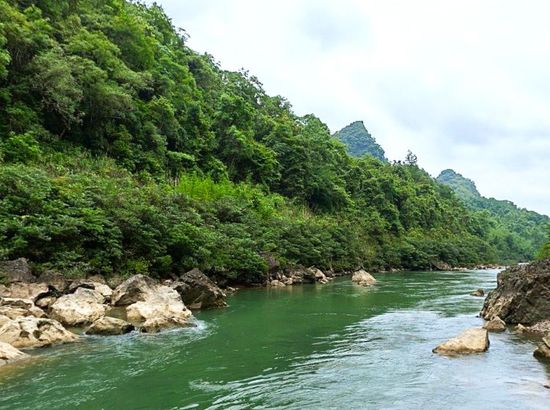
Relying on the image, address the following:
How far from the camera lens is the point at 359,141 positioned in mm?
150875

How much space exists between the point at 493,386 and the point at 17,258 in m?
15.6

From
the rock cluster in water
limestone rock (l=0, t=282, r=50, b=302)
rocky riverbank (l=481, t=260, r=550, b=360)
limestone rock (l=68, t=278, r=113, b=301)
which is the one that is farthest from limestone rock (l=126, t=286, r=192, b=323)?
rocky riverbank (l=481, t=260, r=550, b=360)

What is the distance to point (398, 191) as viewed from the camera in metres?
73.7

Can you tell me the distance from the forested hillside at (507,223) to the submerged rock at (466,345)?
67430mm

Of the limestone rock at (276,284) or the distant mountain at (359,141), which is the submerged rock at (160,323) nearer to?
the limestone rock at (276,284)

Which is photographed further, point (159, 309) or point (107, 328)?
point (159, 309)

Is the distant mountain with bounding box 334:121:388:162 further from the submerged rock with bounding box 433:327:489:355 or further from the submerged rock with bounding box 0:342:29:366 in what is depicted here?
the submerged rock with bounding box 0:342:29:366

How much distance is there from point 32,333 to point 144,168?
22067 mm

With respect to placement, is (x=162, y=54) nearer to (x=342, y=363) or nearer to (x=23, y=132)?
(x=23, y=132)

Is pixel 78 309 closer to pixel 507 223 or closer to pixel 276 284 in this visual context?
pixel 276 284

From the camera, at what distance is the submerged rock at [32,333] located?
A: 11.0m

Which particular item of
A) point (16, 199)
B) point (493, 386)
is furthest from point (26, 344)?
point (493, 386)

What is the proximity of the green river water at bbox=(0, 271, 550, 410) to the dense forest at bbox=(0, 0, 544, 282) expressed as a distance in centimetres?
677

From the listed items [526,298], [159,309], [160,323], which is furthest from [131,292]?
[526,298]
